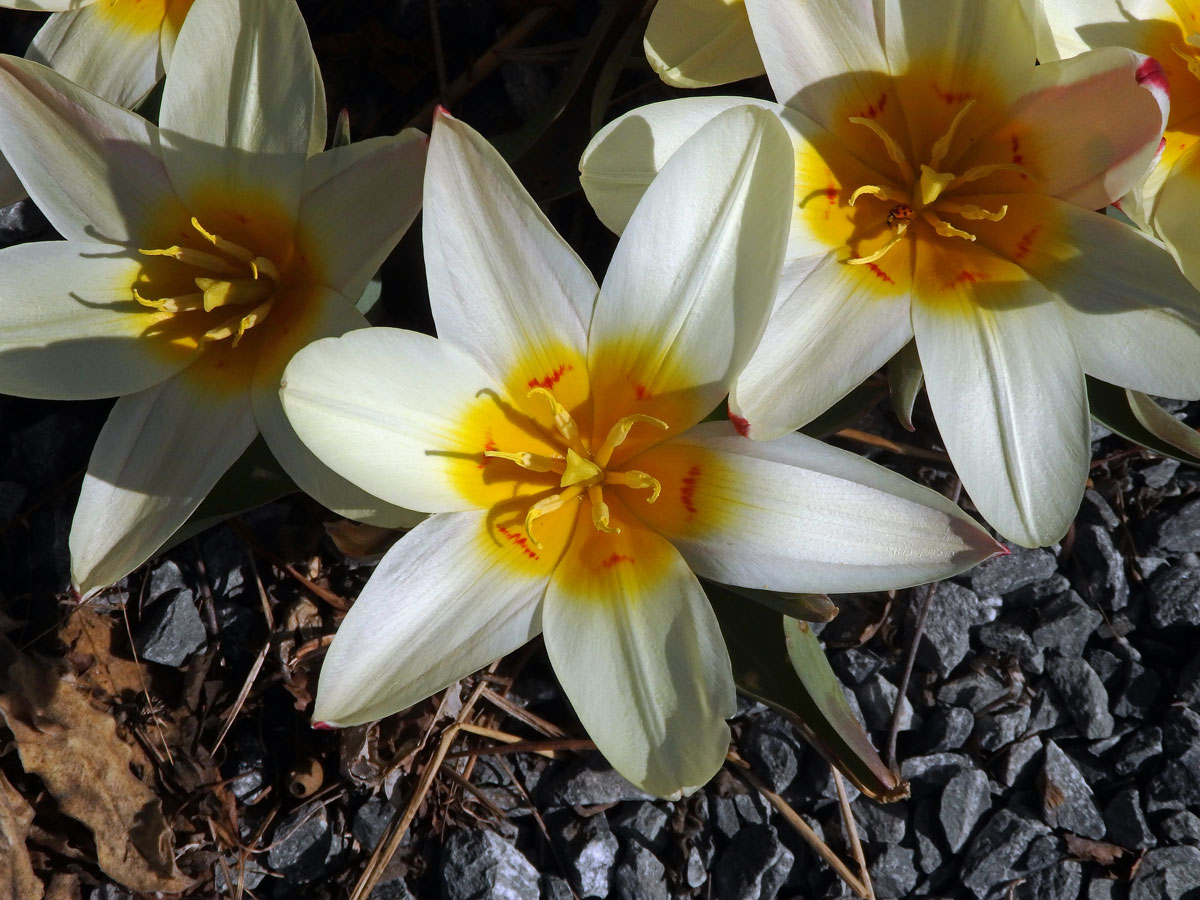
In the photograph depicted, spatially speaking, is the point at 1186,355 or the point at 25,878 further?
the point at 25,878

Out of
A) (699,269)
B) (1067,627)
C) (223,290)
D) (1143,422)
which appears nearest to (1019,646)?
(1067,627)

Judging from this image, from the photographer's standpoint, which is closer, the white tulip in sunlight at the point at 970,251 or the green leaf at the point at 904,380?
the white tulip in sunlight at the point at 970,251

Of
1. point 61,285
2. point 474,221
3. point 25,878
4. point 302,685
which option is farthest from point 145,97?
point 25,878

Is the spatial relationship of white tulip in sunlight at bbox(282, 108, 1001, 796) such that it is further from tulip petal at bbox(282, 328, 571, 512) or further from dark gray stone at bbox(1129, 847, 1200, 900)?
dark gray stone at bbox(1129, 847, 1200, 900)

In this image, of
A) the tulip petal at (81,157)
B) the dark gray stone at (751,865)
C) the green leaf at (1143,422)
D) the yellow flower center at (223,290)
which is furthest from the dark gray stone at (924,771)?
the tulip petal at (81,157)

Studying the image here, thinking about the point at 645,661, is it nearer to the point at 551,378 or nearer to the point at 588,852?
the point at 551,378

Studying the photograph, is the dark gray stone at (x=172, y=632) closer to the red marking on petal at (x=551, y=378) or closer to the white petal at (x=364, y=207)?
the white petal at (x=364, y=207)

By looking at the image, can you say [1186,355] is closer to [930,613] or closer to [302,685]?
[930,613]
